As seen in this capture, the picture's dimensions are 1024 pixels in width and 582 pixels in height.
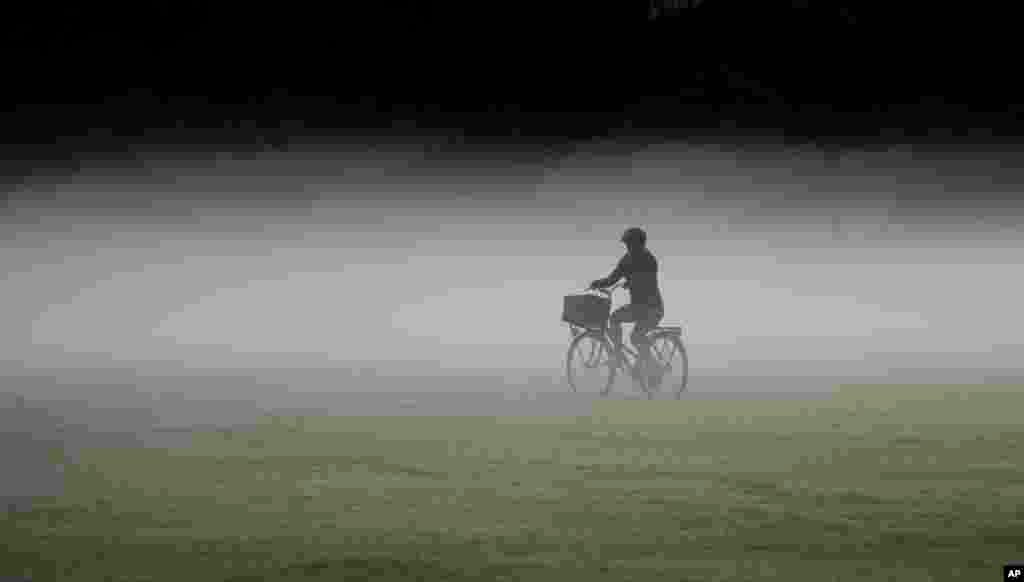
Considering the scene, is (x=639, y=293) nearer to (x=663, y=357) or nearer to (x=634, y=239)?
(x=634, y=239)

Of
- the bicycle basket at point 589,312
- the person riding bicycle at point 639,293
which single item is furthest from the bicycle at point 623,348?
the person riding bicycle at point 639,293

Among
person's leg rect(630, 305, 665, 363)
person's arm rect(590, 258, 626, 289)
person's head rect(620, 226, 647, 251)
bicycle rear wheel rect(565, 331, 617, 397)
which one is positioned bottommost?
bicycle rear wheel rect(565, 331, 617, 397)

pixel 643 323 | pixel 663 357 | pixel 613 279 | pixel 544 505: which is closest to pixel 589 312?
pixel 613 279

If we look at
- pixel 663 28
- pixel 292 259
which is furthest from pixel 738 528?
pixel 292 259

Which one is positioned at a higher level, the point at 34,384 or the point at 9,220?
the point at 9,220

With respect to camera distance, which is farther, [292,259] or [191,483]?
[292,259]

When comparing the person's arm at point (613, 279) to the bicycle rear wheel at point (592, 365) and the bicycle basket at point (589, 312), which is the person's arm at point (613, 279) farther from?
the bicycle rear wheel at point (592, 365)

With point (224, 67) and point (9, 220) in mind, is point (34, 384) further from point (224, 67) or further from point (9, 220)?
point (9, 220)

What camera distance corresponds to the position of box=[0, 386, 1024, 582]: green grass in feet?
27.1

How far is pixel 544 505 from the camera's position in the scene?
10484 mm

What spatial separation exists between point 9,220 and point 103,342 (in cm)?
3026

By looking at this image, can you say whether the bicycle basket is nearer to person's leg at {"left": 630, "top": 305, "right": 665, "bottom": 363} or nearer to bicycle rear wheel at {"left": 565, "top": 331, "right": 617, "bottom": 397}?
bicycle rear wheel at {"left": 565, "top": 331, "right": 617, "bottom": 397}

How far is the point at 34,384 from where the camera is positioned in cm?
2452

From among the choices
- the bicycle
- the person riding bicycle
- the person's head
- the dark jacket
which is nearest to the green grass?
the bicycle
